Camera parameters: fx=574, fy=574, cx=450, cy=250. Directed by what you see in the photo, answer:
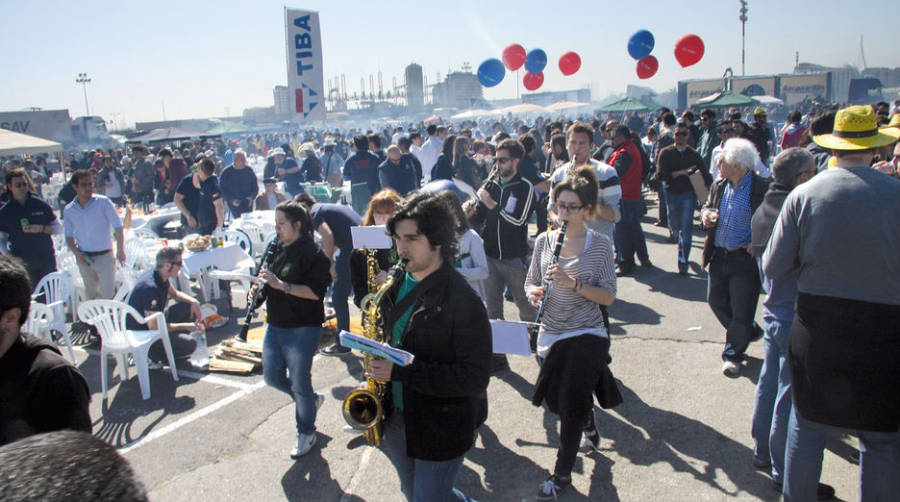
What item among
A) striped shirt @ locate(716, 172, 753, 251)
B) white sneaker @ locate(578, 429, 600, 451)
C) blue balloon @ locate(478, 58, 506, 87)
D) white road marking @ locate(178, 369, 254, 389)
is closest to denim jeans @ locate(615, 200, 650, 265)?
striped shirt @ locate(716, 172, 753, 251)

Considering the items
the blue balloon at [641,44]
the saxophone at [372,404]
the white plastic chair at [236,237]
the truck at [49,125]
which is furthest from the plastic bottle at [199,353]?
the truck at [49,125]

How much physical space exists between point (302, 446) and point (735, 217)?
144 inches

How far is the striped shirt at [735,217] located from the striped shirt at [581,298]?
5.08ft

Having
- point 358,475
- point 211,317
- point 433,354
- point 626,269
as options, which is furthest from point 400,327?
point 626,269

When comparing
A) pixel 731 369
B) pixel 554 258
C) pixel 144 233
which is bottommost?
pixel 731 369

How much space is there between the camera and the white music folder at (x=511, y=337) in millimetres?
3482

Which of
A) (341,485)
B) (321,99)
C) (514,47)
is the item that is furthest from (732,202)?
(514,47)

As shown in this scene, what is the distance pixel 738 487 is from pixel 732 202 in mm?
2163

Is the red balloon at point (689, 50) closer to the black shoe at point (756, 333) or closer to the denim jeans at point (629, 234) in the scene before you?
the denim jeans at point (629, 234)

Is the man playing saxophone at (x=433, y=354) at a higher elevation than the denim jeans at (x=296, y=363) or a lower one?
higher

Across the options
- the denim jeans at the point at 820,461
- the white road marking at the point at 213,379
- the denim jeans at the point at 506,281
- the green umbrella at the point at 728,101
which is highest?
the green umbrella at the point at 728,101

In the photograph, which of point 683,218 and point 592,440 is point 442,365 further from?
point 683,218

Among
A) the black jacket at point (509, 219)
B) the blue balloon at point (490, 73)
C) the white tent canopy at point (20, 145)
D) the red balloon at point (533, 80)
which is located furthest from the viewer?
the red balloon at point (533, 80)

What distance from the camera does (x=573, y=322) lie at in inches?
131
